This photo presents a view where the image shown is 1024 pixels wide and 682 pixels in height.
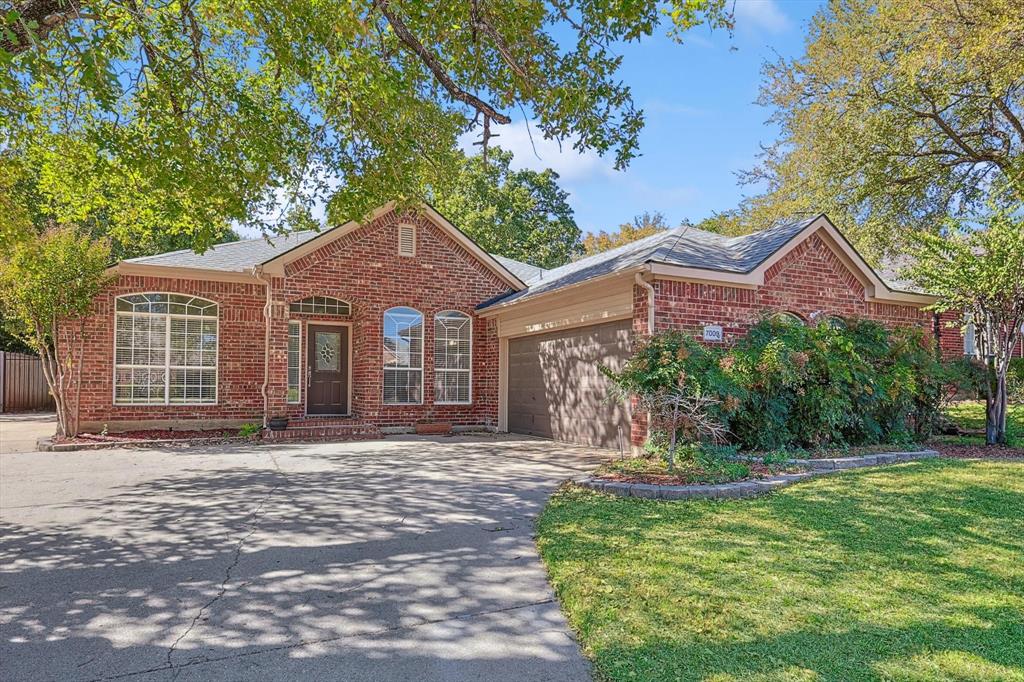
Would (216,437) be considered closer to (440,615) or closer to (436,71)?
(436,71)

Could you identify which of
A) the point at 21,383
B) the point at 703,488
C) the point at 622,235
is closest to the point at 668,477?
the point at 703,488

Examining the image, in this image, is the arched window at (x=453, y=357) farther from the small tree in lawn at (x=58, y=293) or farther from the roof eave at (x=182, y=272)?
the small tree in lawn at (x=58, y=293)

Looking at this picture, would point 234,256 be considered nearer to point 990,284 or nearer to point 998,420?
point 990,284

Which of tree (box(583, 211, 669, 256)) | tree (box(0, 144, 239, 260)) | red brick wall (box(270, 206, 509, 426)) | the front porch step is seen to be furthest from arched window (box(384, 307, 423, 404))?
tree (box(583, 211, 669, 256))

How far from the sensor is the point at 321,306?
14.3m

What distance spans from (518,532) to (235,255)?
12.3m

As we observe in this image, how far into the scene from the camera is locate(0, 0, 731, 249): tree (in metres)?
6.95

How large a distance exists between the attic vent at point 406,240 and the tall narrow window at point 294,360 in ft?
9.92

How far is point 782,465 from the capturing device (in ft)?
26.2

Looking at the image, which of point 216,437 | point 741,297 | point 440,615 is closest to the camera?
point 440,615

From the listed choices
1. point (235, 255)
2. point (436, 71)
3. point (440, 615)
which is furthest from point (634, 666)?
point (235, 255)

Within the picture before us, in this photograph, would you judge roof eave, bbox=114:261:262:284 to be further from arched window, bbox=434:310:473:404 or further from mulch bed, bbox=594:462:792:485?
mulch bed, bbox=594:462:792:485

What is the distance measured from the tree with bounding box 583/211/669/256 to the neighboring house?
22734mm

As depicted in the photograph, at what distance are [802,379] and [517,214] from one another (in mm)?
24582
